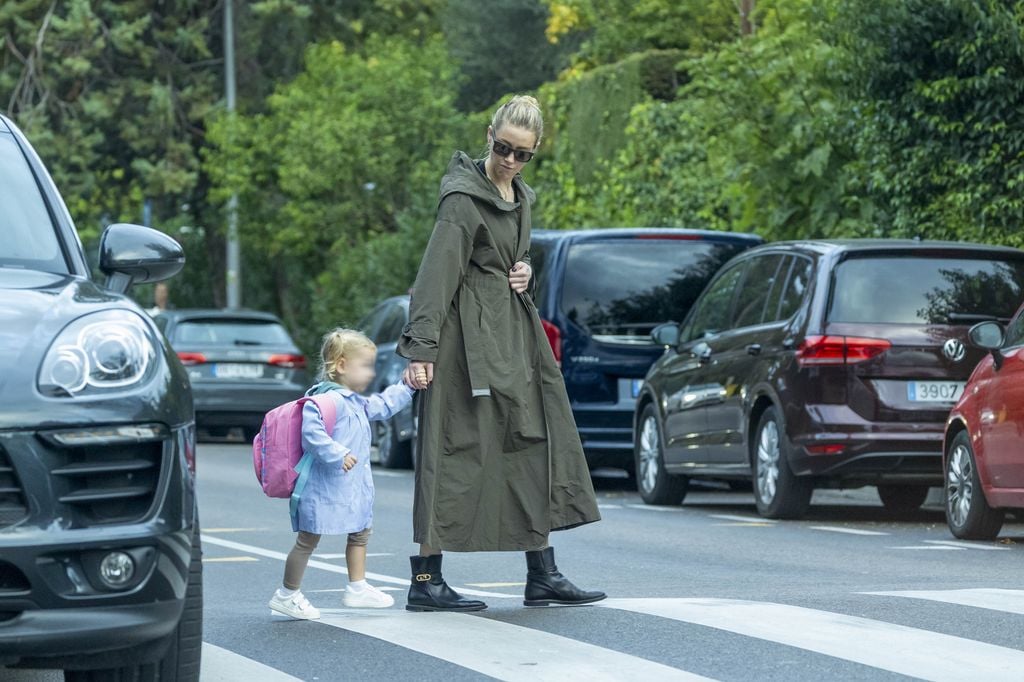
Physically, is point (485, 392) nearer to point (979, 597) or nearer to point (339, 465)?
point (339, 465)

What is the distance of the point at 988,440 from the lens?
35.7ft

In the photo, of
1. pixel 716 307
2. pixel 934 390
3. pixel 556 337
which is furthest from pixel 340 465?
pixel 556 337

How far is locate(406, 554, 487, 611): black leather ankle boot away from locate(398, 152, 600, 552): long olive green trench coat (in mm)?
186

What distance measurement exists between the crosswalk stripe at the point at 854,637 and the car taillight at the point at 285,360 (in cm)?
1677

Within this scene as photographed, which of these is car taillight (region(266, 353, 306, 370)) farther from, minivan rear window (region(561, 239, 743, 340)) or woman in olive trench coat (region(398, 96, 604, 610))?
woman in olive trench coat (region(398, 96, 604, 610))

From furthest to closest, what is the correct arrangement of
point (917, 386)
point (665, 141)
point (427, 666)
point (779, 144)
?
point (665, 141)
point (779, 144)
point (917, 386)
point (427, 666)

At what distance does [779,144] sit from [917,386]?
311 inches

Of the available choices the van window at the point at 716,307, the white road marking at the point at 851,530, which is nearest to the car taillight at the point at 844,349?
the white road marking at the point at 851,530

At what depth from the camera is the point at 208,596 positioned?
345 inches

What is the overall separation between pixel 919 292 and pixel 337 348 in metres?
5.73

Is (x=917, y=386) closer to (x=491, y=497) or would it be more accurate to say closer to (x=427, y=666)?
(x=491, y=497)

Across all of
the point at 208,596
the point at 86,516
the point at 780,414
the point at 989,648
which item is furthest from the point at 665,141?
the point at 86,516

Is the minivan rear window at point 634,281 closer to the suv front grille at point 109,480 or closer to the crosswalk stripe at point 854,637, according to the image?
the crosswalk stripe at point 854,637

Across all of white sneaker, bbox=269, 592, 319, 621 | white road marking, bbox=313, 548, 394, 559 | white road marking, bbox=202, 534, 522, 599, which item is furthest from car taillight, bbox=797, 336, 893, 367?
white sneaker, bbox=269, 592, 319, 621
